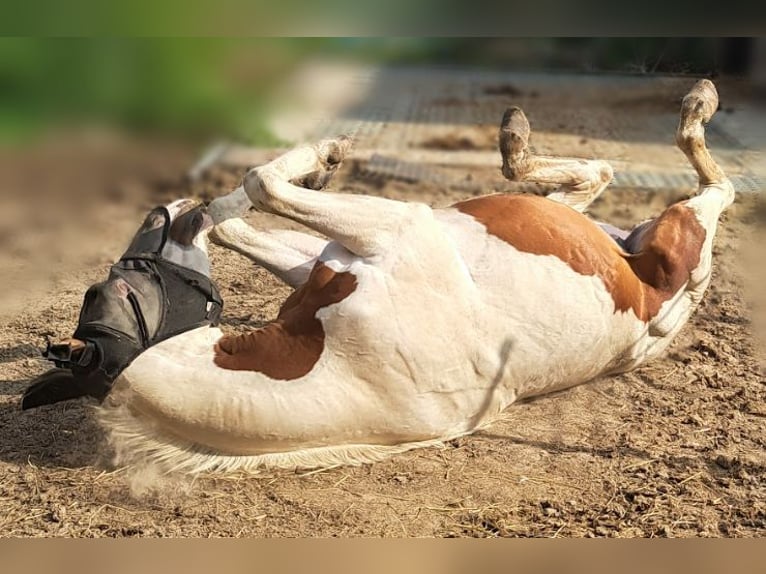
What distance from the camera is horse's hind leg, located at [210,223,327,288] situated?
4105mm

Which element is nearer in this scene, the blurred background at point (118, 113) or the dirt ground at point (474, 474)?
the blurred background at point (118, 113)

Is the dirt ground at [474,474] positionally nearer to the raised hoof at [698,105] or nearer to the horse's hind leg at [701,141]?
the horse's hind leg at [701,141]

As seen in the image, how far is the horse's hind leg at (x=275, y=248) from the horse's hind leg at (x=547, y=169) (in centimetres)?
95

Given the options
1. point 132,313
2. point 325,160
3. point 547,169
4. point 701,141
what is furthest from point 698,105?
point 132,313

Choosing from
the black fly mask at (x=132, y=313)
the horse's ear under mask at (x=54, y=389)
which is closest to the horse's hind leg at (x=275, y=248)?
the black fly mask at (x=132, y=313)

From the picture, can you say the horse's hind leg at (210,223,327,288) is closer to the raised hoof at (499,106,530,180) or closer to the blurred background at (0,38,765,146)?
the blurred background at (0,38,765,146)

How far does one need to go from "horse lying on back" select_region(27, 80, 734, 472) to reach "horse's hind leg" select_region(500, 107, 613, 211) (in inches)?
15.5

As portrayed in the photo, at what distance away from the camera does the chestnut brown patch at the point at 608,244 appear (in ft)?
11.8

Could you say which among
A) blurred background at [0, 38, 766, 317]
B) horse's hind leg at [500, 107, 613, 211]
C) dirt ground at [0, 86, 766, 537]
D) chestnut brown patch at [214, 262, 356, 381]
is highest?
blurred background at [0, 38, 766, 317]

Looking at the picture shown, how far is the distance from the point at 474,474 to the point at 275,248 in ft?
4.45

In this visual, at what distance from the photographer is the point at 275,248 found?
13.6 feet

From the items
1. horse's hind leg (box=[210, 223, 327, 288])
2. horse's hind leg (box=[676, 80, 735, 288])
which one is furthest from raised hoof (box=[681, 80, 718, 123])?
horse's hind leg (box=[210, 223, 327, 288])

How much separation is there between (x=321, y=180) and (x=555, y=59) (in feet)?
20.8

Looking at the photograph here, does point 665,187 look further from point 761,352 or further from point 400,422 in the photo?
point 400,422
